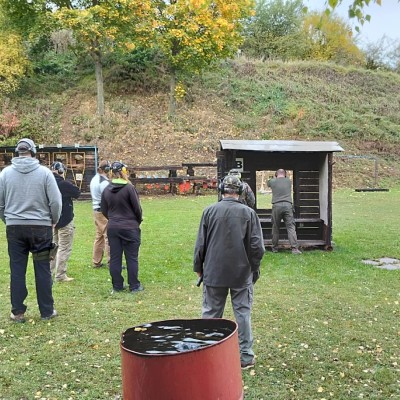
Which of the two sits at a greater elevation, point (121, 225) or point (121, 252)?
point (121, 225)

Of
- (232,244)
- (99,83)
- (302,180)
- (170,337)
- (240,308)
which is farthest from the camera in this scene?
(99,83)

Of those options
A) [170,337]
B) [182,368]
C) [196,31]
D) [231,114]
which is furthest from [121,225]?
[231,114]

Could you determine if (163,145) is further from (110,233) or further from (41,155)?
(110,233)

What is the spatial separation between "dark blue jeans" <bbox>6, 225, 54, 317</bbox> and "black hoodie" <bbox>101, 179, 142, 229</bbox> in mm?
1597

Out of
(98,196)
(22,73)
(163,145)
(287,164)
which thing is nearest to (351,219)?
(287,164)

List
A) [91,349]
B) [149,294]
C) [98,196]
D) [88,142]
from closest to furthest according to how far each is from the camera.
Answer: [91,349] → [149,294] → [98,196] → [88,142]

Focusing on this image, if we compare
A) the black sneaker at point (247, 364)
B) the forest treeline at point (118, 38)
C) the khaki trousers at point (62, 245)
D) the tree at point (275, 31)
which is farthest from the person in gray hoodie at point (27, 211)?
the tree at point (275, 31)

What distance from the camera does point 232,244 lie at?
15.2 feet

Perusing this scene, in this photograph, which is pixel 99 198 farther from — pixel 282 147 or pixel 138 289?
pixel 282 147

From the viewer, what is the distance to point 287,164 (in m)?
11.7

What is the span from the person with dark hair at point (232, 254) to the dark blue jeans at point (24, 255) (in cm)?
206

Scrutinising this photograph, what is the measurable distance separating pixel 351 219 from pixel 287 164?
4.65 metres

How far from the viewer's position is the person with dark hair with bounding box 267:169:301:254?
10500mm

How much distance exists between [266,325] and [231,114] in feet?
83.5
